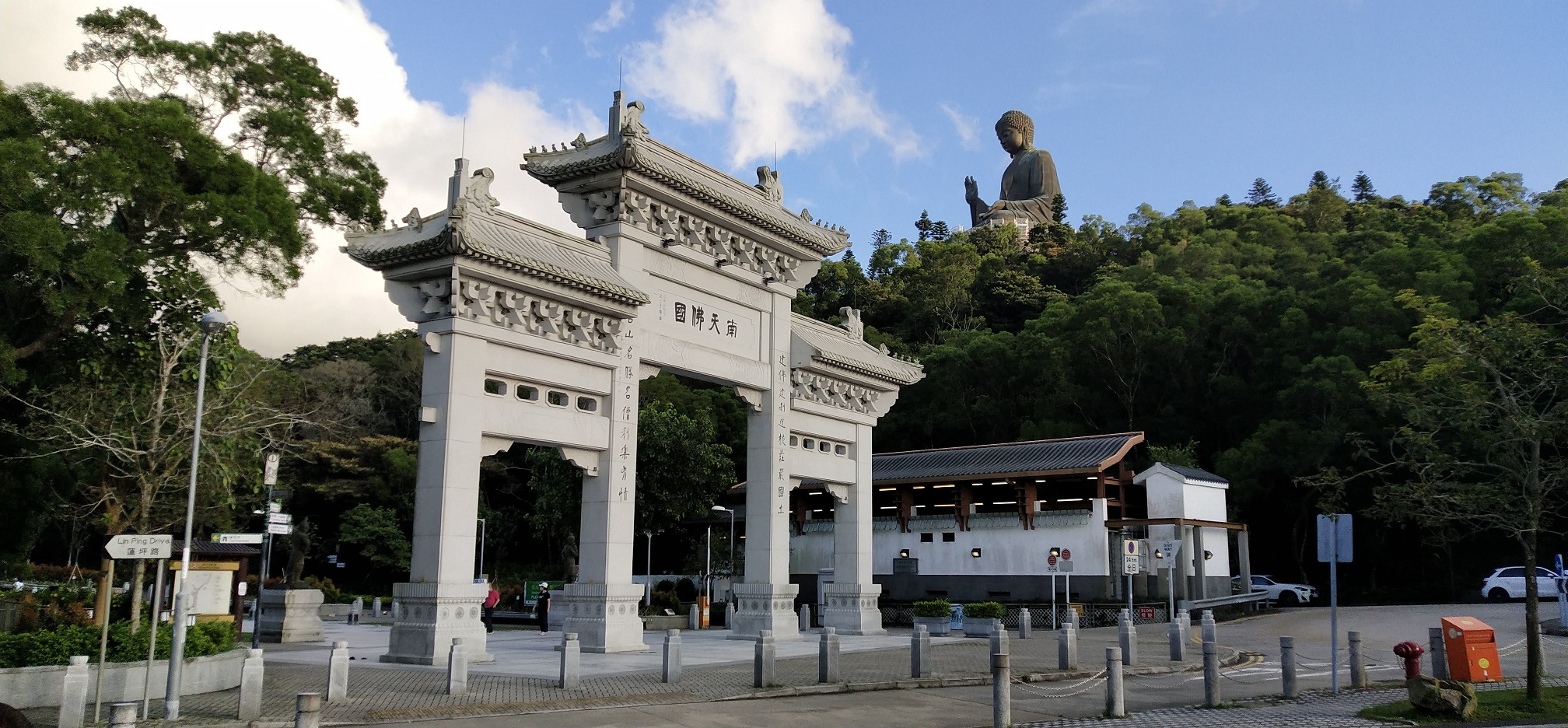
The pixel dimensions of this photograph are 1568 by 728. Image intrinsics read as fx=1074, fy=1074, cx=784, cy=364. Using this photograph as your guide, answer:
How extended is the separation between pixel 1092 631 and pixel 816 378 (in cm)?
1085

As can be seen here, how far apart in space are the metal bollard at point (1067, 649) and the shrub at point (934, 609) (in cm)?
1069

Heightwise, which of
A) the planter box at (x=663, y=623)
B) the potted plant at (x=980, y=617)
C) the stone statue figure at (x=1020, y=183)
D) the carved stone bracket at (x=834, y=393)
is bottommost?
the planter box at (x=663, y=623)

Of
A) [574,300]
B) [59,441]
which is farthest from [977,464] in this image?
[59,441]

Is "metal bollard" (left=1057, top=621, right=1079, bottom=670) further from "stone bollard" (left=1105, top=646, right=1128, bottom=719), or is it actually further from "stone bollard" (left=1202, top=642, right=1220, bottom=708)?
"stone bollard" (left=1105, top=646, right=1128, bottom=719)

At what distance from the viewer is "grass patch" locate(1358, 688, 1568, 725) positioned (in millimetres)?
12594

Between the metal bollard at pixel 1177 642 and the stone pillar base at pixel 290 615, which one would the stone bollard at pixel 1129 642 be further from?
the stone pillar base at pixel 290 615

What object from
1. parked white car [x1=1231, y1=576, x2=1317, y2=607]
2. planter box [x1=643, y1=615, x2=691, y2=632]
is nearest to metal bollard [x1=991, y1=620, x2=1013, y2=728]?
planter box [x1=643, y1=615, x2=691, y2=632]

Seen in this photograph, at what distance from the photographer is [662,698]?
14352mm

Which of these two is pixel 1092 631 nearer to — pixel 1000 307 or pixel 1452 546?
pixel 1452 546

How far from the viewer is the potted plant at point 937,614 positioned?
29641 millimetres

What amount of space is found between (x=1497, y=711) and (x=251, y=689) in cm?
1477

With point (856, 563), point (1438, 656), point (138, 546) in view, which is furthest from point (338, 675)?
point (856, 563)

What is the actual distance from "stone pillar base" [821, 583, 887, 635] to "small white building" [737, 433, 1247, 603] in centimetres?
823

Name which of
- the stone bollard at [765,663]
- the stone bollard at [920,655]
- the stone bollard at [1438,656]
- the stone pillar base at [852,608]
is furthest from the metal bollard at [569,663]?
the stone pillar base at [852,608]
